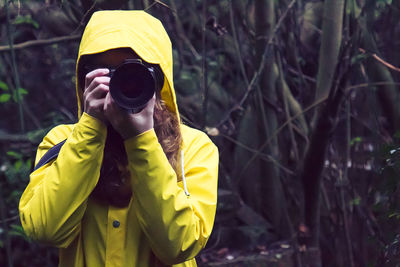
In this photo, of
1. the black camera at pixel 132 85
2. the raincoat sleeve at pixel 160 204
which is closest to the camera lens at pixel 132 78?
the black camera at pixel 132 85

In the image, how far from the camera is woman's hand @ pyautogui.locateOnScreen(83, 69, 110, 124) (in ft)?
5.08

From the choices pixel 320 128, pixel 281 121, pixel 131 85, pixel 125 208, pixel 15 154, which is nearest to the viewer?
pixel 131 85

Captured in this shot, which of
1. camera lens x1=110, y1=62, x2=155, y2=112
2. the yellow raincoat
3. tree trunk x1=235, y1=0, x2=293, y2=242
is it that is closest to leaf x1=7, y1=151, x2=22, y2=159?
tree trunk x1=235, y1=0, x2=293, y2=242

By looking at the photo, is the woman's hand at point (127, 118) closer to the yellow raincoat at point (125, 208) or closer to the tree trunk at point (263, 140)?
the yellow raincoat at point (125, 208)

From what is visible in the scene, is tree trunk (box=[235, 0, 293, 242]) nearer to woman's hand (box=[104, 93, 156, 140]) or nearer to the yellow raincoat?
the yellow raincoat

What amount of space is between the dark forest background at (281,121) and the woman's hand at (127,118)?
143 cm

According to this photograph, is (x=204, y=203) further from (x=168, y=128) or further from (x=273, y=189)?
(x=273, y=189)

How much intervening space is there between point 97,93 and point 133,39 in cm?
27

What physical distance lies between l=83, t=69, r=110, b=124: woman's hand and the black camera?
1.5 inches

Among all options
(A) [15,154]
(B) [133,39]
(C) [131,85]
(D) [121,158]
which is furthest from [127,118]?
(A) [15,154]

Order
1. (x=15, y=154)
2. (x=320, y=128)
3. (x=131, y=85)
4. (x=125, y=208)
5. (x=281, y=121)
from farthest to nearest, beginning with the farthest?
(x=281, y=121) → (x=15, y=154) → (x=320, y=128) → (x=125, y=208) → (x=131, y=85)

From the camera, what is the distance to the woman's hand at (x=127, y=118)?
1.53 meters

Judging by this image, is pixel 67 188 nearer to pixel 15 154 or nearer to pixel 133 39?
pixel 133 39

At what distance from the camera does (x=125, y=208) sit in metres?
1.66
